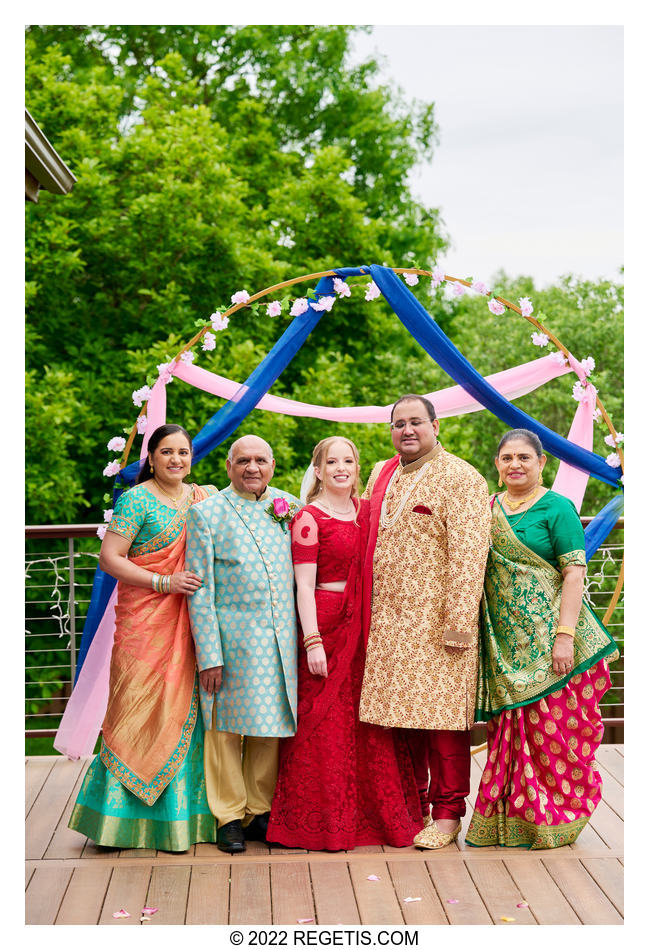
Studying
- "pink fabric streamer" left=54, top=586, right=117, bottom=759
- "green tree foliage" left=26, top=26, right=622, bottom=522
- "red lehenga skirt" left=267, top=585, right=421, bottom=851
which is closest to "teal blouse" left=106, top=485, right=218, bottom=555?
"pink fabric streamer" left=54, top=586, right=117, bottom=759

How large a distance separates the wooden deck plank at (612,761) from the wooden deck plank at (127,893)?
213 cm

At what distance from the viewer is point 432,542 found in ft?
11.3

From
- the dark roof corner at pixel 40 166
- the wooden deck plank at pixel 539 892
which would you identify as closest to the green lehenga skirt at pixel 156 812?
the wooden deck plank at pixel 539 892

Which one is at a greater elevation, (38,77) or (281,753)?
(38,77)

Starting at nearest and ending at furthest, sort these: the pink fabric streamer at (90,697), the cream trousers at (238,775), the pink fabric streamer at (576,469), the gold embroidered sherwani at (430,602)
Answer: the gold embroidered sherwani at (430,602)
the cream trousers at (238,775)
the pink fabric streamer at (90,697)
the pink fabric streamer at (576,469)

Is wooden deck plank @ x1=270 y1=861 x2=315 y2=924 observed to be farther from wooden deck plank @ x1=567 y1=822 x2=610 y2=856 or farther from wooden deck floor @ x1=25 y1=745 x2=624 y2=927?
wooden deck plank @ x1=567 y1=822 x2=610 y2=856

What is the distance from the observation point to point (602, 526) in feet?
14.0

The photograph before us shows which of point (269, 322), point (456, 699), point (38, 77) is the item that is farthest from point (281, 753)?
point (38, 77)

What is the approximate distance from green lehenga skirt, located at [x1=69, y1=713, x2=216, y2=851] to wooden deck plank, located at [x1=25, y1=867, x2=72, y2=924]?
0.21m

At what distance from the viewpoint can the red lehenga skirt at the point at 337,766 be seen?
11.2 ft

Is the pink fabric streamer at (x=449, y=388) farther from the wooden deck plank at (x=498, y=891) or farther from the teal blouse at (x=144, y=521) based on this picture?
the wooden deck plank at (x=498, y=891)

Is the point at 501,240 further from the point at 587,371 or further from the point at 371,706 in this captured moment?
the point at 371,706

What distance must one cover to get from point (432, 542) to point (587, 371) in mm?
1235
